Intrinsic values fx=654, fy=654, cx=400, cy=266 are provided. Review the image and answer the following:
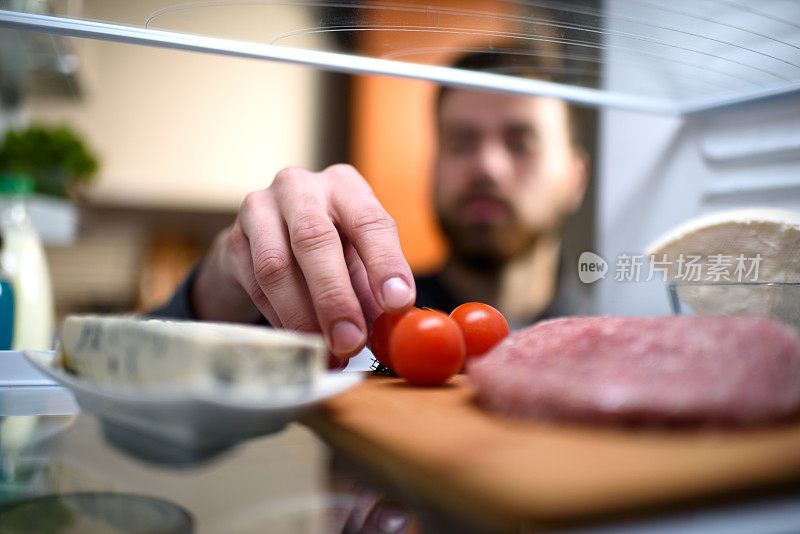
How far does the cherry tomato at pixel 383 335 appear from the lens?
2.17 feet

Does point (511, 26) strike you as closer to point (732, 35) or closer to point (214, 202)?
point (732, 35)

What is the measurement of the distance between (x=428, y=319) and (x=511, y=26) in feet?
1.07

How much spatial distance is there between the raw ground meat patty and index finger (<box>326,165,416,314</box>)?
0.45 feet

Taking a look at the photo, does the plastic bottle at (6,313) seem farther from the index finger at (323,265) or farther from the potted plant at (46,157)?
the potted plant at (46,157)

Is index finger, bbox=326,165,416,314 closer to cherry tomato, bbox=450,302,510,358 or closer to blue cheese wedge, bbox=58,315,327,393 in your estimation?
cherry tomato, bbox=450,302,510,358

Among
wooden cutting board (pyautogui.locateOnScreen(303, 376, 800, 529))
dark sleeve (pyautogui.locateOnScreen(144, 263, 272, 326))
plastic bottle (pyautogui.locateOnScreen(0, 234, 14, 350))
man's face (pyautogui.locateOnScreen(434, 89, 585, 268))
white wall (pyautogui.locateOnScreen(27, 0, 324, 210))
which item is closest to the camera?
wooden cutting board (pyautogui.locateOnScreen(303, 376, 800, 529))

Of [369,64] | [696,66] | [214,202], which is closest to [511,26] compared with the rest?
[369,64]

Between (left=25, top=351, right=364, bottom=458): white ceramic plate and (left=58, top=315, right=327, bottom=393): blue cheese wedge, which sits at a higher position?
(left=58, top=315, right=327, bottom=393): blue cheese wedge

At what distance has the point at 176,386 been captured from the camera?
0.40 metres

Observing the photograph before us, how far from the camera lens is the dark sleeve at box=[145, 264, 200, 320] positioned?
4.13 ft

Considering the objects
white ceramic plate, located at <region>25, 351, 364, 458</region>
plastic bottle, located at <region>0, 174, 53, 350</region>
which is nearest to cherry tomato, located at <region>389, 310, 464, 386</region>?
white ceramic plate, located at <region>25, 351, 364, 458</region>

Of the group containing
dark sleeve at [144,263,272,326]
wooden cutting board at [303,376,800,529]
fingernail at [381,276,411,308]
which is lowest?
dark sleeve at [144,263,272,326]

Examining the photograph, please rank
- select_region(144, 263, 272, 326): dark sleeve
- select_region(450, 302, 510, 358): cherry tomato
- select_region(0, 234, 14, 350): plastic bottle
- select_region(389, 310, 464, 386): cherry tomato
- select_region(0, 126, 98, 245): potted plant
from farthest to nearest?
1. select_region(0, 126, 98, 245): potted plant
2. select_region(144, 263, 272, 326): dark sleeve
3. select_region(0, 234, 14, 350): plastic bottle
4. select_region(450, 302, 510, 358): cherry tomato
5. select_region(389, 310, 464, 386): cherry tomato

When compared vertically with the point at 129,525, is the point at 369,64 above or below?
above
